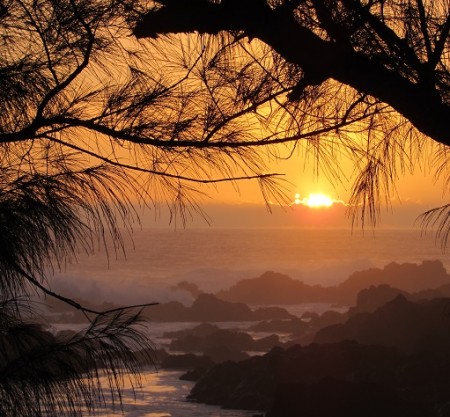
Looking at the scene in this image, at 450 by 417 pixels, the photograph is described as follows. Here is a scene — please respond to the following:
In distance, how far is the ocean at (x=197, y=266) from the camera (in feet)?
61.8

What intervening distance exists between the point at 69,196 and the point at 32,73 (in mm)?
480

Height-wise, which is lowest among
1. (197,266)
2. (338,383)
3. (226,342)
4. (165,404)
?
(165,404)

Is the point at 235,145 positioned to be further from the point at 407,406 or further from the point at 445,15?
the point at 407,406

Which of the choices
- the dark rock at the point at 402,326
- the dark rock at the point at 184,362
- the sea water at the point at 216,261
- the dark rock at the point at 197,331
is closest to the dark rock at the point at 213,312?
the dark rock at the point at 197,331

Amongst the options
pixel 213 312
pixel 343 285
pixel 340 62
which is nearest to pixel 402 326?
pixel 340 62

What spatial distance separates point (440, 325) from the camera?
15.5m

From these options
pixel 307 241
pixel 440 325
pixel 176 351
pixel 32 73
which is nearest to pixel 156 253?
pixel 307 241

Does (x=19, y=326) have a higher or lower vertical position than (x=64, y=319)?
higher

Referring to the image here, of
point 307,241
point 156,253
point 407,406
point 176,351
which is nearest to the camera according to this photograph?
point 407,406

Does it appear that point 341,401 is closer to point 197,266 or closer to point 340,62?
point 340,62

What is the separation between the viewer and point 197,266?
196 feet

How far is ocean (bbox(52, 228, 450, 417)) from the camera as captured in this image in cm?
1884

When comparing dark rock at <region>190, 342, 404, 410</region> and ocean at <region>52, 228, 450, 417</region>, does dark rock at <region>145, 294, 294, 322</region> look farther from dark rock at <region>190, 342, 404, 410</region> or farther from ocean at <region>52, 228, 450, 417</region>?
dark rock at <region>190, 342, 404, 410</region>

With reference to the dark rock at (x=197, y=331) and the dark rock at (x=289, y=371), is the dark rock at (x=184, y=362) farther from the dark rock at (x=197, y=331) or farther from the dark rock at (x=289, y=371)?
the dark rock at (x=197, y=331)
